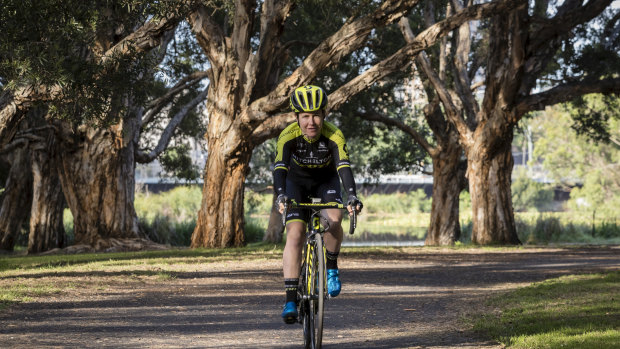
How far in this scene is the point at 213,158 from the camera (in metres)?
22.8

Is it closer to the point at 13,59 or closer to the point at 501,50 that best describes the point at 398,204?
the point at 501,50

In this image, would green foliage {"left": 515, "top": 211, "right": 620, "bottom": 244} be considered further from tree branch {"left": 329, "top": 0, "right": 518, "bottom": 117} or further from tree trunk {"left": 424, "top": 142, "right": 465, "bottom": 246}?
tree branch {"left": 329, "top": 0, "right": 518, "bottom": 117}

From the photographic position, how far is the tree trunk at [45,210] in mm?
27913

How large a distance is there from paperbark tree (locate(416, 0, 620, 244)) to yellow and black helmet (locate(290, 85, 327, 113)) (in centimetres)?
1731

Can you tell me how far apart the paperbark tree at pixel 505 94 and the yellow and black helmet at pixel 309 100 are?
17.3 metres

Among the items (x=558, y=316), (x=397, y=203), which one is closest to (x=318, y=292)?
(x=558, y=316)

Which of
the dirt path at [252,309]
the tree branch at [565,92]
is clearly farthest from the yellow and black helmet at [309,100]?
the tree branch at [565,92]

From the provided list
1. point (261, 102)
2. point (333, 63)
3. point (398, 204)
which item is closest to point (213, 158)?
point (261, 102)

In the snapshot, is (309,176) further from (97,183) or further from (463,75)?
(463,75)

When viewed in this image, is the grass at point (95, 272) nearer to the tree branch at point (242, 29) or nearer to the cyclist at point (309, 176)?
the cyclist at point (309, 176)

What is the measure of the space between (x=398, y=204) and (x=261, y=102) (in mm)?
50863

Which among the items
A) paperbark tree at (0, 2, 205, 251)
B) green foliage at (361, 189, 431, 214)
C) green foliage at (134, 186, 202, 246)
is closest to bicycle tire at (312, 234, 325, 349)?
paperbark tree at (0, 2, 205, 251)

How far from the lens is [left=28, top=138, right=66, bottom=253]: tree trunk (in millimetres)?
27913

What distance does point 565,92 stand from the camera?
2461 centimetres
